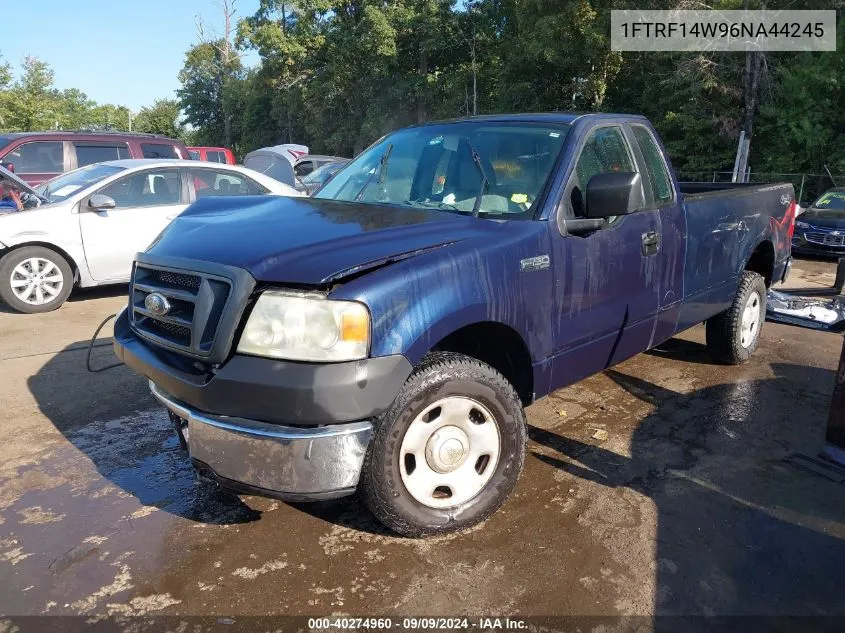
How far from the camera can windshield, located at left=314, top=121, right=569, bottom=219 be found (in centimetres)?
340

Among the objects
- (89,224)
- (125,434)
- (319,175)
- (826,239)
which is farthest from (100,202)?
(826,239)

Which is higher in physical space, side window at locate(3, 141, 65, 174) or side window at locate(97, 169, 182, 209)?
side window at locate(3, 141, 65, 174)

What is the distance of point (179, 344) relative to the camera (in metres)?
2.70

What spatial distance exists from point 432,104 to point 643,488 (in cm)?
3862

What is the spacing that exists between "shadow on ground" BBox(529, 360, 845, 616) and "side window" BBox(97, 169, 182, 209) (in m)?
5.76

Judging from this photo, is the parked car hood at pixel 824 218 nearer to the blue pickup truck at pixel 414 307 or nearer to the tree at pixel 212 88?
the blue pickup truck at pixel 414 307

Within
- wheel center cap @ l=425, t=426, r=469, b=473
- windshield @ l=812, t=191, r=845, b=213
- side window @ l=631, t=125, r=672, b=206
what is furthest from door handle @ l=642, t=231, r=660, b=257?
windshield @ l=812, t=191, r=845, b=213

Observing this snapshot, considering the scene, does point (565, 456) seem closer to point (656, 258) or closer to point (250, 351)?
point (656, 258)

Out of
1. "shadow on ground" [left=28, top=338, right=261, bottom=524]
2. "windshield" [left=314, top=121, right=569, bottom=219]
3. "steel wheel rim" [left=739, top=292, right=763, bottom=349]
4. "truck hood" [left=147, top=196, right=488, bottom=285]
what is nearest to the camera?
"truck hood" [left=147, top=196, right=488, bottom=285]

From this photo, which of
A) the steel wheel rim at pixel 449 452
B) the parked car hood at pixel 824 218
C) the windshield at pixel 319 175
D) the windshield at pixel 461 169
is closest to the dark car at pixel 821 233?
the parked car hood at pixel 824 218

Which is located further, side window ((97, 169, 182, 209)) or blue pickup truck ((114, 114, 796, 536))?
side window ((97, 169, 182, 209))

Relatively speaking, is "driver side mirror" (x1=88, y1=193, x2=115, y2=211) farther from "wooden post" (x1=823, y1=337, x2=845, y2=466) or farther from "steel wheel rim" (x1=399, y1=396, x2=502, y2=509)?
"wooden post" (x1=823, y1=337, x2=845, y2=466)

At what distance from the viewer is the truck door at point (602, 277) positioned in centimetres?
329

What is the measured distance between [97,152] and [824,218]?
12.9 metres
